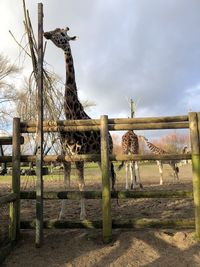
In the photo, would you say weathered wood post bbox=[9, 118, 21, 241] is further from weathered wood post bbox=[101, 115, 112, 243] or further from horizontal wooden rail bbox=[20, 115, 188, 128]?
weathered wood post bbox=[101, 115, 112, 243]

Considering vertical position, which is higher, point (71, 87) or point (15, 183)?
point (71, 87)

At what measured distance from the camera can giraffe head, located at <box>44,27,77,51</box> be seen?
22.7 ft

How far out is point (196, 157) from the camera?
5.20m

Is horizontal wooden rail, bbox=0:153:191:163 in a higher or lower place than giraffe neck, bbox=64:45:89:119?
lower

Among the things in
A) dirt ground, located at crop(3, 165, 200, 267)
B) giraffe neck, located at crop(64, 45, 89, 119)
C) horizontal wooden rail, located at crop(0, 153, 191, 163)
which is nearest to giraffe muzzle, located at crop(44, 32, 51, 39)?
giraffe neck, located at crop(64, 45, 89, 119)

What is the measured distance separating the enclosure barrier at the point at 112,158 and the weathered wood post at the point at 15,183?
0.09 meters

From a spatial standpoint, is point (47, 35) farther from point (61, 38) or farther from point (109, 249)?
point (109, 249)

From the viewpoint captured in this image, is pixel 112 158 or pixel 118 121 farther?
pixel 118 121

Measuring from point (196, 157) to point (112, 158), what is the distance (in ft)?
4.04

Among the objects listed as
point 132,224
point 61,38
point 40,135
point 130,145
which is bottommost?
point 132,224

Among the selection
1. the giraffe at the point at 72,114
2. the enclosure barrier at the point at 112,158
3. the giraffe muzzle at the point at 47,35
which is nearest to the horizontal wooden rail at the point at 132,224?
the enclosure barrier at the point at 112,158

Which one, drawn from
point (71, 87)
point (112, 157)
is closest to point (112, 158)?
point (112, 157)

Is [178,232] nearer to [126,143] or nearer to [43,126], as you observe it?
[43,126]

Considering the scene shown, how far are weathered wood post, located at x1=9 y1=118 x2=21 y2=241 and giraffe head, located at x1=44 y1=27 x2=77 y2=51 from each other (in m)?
2.21
